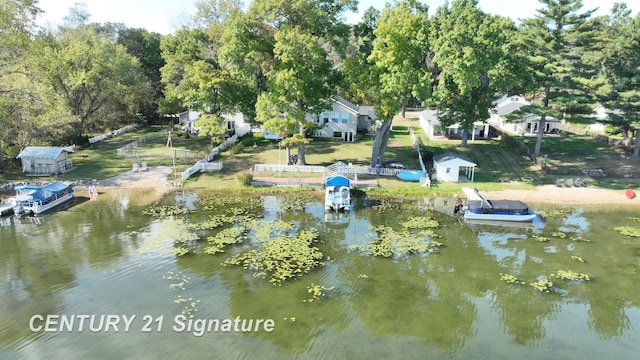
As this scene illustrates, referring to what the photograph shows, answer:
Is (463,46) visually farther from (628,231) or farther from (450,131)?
(450,131)

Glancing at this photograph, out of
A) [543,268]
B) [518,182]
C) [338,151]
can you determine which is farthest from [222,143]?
[543,268]

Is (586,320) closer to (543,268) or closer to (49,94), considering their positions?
(543,268)

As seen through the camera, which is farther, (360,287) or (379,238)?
(379,238)

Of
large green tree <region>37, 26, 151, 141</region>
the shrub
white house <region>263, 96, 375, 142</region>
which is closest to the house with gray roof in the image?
large green tree <region>37, 26, 151, 141</region>

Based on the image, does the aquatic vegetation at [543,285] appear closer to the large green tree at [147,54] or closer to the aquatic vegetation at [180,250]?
the aquatic vegetation at [180,250]

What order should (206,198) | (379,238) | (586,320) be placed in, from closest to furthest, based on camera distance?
(586,320) < (379,238) < (206,198)

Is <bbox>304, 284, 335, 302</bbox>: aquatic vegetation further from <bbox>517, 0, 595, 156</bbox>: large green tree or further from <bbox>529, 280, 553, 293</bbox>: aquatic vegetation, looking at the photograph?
<bbox>517, 0, 595, 156</bbox>: large green tree

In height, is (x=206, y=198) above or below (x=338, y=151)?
below
